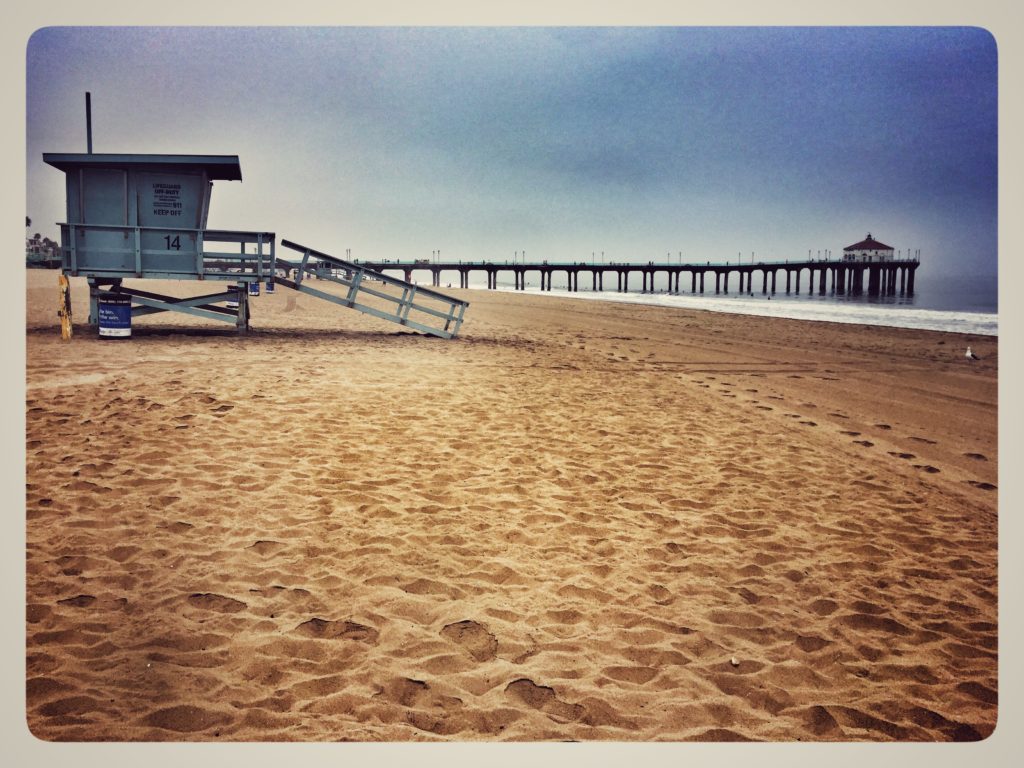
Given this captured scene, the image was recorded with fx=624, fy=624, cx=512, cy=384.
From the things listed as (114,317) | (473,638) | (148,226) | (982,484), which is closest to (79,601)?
(473,638)

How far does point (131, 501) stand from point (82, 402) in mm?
2762

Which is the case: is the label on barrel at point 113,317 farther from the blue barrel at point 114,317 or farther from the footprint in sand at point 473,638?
the footprint in sand at point 473,638

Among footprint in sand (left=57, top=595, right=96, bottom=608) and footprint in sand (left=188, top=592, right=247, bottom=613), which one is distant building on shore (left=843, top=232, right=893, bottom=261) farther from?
footprint in sand (left=57, top=595, right=96, bottom=608)

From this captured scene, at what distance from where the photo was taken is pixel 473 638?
107 inches

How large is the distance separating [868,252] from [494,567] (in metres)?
26.4

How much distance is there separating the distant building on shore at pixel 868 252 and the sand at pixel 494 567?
1282cm

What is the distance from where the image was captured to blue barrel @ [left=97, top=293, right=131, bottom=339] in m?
9.91

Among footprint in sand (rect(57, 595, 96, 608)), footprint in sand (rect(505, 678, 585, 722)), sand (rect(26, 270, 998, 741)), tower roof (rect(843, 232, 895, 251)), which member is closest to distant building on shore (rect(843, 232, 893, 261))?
tower roof (rect(843, 232, 895, 251))

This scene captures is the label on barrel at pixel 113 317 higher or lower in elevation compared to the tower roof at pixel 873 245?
lower

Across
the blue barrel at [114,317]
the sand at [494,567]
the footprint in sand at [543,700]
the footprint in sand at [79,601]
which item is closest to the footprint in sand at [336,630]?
the sand at [494,567]

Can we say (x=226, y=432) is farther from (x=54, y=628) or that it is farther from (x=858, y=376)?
(x=858, y=376)

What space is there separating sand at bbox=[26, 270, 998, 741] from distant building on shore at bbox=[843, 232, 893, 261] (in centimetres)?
1282

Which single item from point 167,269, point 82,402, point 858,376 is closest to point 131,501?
point 82,402

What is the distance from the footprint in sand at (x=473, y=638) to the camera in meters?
2.62
